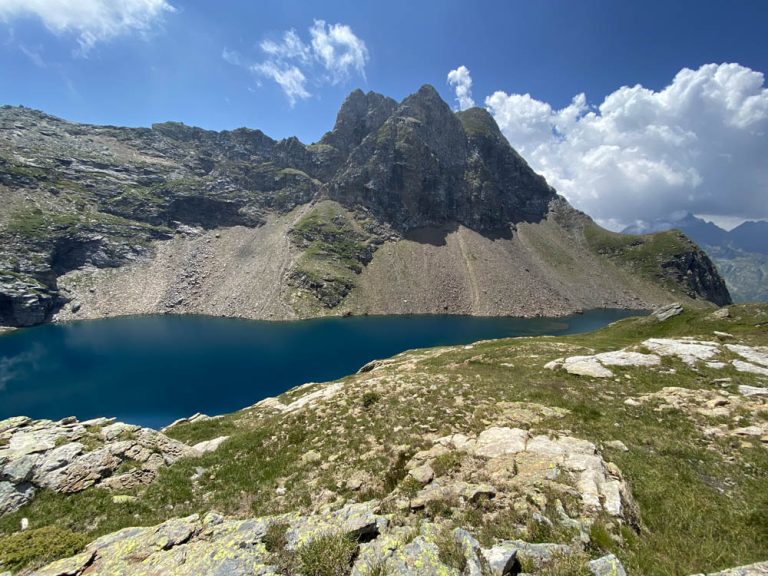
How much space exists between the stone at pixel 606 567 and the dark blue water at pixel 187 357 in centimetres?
6620

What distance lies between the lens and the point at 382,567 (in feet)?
23.3

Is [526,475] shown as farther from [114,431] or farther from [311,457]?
[114,431]

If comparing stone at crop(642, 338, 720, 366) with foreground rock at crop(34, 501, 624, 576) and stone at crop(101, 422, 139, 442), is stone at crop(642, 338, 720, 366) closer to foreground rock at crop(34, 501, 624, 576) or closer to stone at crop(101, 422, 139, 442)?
foreground rock at crop(34, 501, 624, 576)

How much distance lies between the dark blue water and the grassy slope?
50756 millimetres

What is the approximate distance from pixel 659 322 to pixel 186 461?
7085 cm

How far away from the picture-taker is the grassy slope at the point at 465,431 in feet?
30.2

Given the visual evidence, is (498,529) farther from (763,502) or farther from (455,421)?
(763,502)

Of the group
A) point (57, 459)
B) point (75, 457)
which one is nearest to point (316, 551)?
point (75, 457)

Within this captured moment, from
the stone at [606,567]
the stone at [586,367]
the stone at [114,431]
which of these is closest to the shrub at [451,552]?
the stone at [606,567]

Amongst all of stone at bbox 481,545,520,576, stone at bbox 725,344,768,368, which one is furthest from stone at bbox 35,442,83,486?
stone at bbox 725,344,768,368

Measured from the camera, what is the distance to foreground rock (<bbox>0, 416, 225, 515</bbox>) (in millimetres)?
13508

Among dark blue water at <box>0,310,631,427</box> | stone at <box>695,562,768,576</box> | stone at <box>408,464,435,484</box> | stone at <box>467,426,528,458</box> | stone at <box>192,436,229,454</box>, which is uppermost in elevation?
stone at <box>695,562,768,576</box>

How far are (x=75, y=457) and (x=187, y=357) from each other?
3714 inches

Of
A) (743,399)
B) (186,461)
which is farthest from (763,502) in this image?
(186,461)
